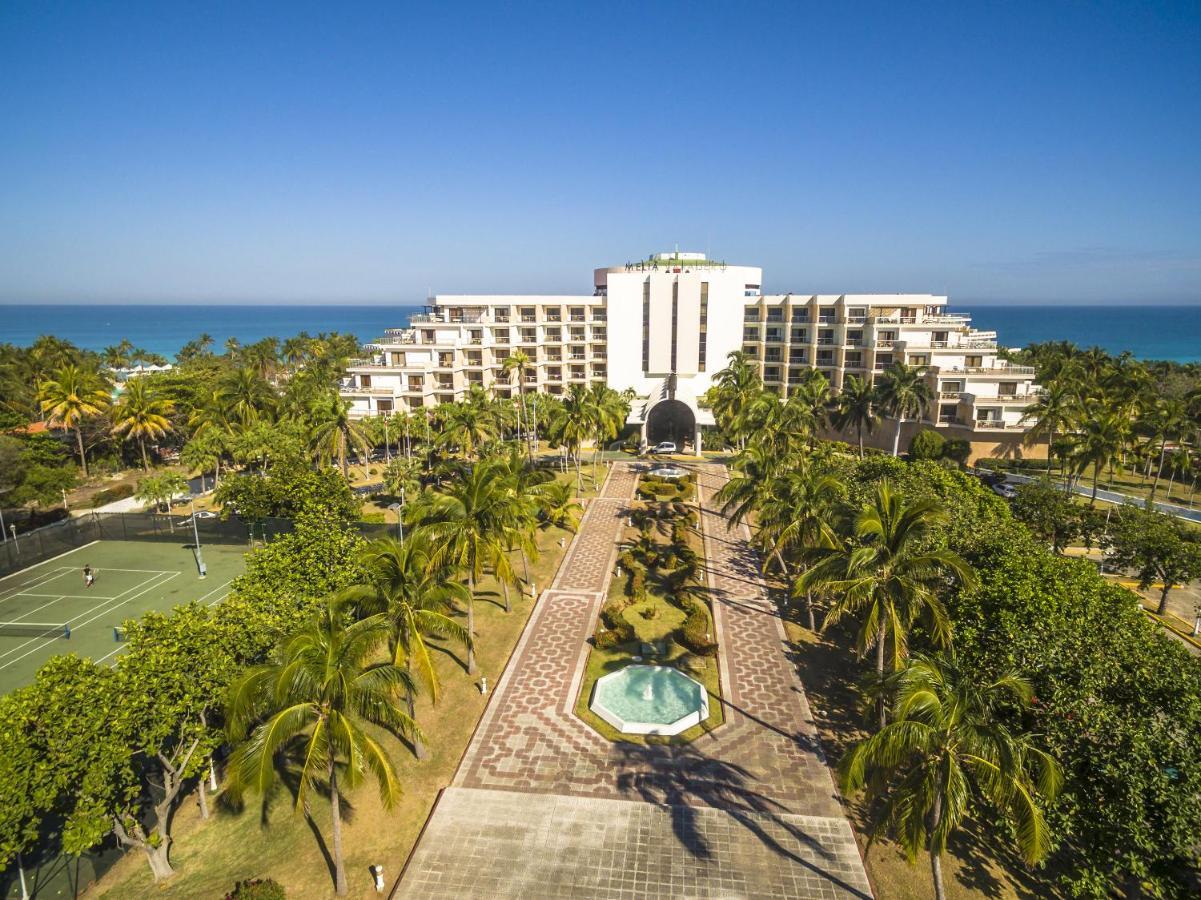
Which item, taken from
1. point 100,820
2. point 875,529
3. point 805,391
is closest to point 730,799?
point 875,529

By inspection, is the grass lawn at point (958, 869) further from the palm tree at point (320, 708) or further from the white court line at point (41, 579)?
the white court line at point (41, 579)

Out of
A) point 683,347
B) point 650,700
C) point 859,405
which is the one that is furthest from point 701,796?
point 683,347

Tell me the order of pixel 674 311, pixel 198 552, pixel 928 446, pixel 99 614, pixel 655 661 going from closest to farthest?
1. pixel 655 661
2. pixel 99 614
3. pixel 198 552
4. pixel 928 446
5. pixel 674 311

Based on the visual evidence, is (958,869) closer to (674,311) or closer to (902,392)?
(902,392)

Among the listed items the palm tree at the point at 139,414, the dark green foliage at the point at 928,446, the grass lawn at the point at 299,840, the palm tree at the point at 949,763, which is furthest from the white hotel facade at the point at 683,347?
the palm tree at the point at 949,763

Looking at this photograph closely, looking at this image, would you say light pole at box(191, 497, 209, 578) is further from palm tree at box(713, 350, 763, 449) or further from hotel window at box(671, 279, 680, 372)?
hotel window at box(671, 279, 680, 372)

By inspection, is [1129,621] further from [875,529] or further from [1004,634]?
[875,529]
